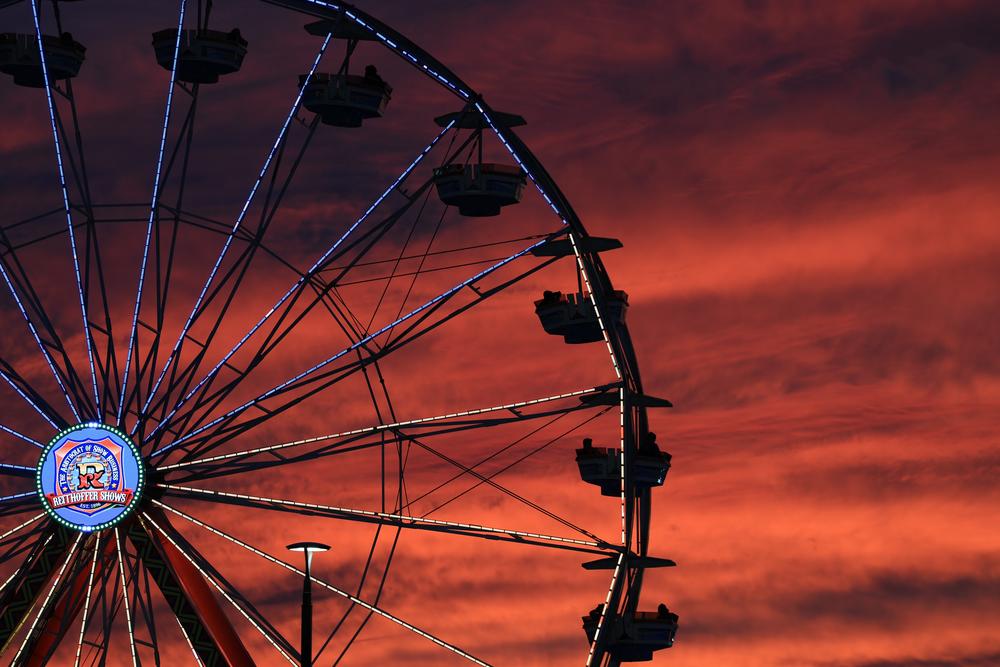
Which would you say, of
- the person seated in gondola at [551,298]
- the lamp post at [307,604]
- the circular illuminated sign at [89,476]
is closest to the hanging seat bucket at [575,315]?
the person seated in gondola at [551,298]

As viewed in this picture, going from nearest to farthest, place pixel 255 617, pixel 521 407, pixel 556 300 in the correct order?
pixel 255 617, pixel 521 407, pixel 556 300

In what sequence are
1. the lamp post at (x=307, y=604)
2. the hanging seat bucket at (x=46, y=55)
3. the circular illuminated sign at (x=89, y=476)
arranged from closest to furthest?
1. the lamp post at (x=307, y=604)
2. the circular illuminated sign at (x=89, y=476)
3. the hanging seat bucket at (x=46, y=55)

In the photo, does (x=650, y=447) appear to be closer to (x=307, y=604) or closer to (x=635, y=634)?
(x=635, y=634)

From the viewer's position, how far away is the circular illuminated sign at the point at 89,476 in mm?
40000

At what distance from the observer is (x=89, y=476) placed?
4016 cm

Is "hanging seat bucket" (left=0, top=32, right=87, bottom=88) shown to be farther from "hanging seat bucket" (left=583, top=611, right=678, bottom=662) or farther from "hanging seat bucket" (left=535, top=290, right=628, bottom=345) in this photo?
"hanging seat bucket" (left=583, top=611, right=678, bottom=662)

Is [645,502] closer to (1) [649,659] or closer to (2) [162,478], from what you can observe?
(1) [649,659]

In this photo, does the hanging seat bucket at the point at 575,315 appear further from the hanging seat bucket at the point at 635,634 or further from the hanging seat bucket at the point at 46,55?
the hanging seat bucket at the point at 46,55

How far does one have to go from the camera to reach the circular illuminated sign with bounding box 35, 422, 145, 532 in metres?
40.0

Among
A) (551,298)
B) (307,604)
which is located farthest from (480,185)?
(307,604)

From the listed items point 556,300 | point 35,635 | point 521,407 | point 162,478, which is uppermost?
point 556,300

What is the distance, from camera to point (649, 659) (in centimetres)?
4369

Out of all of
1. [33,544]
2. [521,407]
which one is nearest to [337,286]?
[521,407]

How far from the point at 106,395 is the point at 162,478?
1.71 metres
